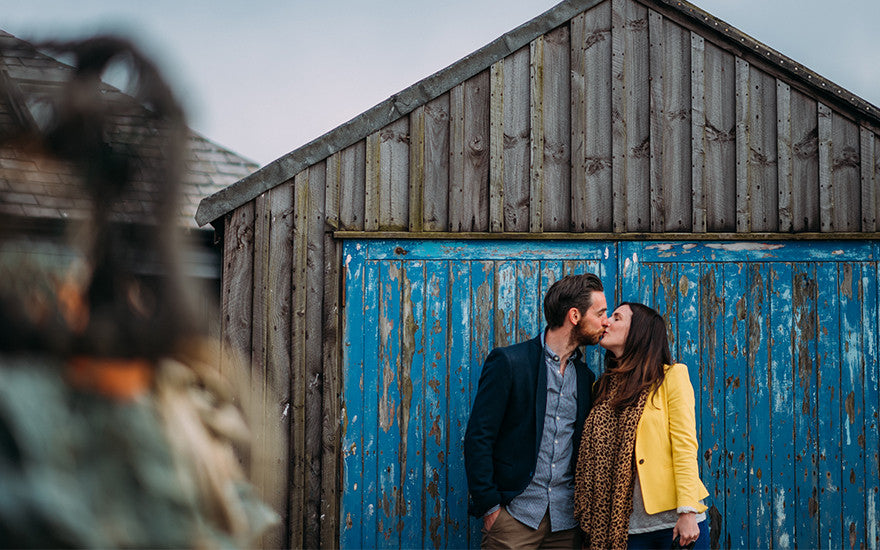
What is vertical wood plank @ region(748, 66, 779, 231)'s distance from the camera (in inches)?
182

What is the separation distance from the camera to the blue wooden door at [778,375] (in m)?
4.48

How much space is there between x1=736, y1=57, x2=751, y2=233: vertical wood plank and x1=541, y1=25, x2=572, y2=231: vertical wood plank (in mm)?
1057

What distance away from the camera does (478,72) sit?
4.66 metres

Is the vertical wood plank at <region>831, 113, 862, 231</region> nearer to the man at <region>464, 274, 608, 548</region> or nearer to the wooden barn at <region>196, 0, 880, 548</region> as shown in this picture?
the wooden barn at <region>196, 0, 880, 548</region>

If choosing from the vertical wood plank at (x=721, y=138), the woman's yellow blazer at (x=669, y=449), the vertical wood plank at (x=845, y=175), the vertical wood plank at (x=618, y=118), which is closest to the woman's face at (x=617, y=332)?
the woman's yellow blazer at (x=669, y=449)

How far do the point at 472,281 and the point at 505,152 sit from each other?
2.77 ft

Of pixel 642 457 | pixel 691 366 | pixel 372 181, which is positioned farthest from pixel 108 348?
pixel 691 366

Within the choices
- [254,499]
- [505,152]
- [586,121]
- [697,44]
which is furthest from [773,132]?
[254,499]

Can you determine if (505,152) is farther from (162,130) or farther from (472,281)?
(162,130)

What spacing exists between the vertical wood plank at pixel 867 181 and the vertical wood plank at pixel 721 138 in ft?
2.48

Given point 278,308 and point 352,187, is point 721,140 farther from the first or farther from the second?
point 278,308

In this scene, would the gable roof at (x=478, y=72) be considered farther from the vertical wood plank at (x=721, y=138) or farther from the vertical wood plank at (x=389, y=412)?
the vertical wood plank at (x=389, y=412)

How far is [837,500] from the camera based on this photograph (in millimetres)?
4484

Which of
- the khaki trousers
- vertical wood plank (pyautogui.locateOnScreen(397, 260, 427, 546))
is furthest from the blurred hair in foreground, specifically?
vertical wood plank (pyautogui.locateOnScreen(397, 260, 427, 546))
